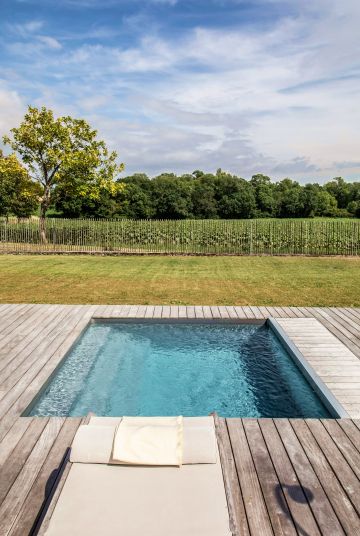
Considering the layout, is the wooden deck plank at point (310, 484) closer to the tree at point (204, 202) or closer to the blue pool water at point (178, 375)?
the blue pool water at point (178, 375)

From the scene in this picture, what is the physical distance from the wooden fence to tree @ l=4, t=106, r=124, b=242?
137 cm

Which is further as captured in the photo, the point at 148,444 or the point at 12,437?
the point at 12,437

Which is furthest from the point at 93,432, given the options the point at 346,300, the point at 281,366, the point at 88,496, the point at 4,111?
the point at 4,111

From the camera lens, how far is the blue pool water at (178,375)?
5516 mm

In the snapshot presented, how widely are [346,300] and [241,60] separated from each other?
9.03 metres

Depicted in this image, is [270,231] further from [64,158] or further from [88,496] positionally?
[88,496]

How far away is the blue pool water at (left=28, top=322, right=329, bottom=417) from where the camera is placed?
18.1ft

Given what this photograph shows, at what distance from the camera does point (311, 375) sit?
550cm

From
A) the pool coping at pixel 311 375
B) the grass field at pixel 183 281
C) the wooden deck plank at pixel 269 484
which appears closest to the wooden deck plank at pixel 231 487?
the wooden deck plank at pixel 269 484

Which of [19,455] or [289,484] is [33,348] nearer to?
[19,455]

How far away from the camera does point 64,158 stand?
24.5 metres

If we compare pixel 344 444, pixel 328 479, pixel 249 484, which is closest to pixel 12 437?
pixel 249 484

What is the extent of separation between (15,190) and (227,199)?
39928mm

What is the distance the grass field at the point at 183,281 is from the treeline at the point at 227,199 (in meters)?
46.4
